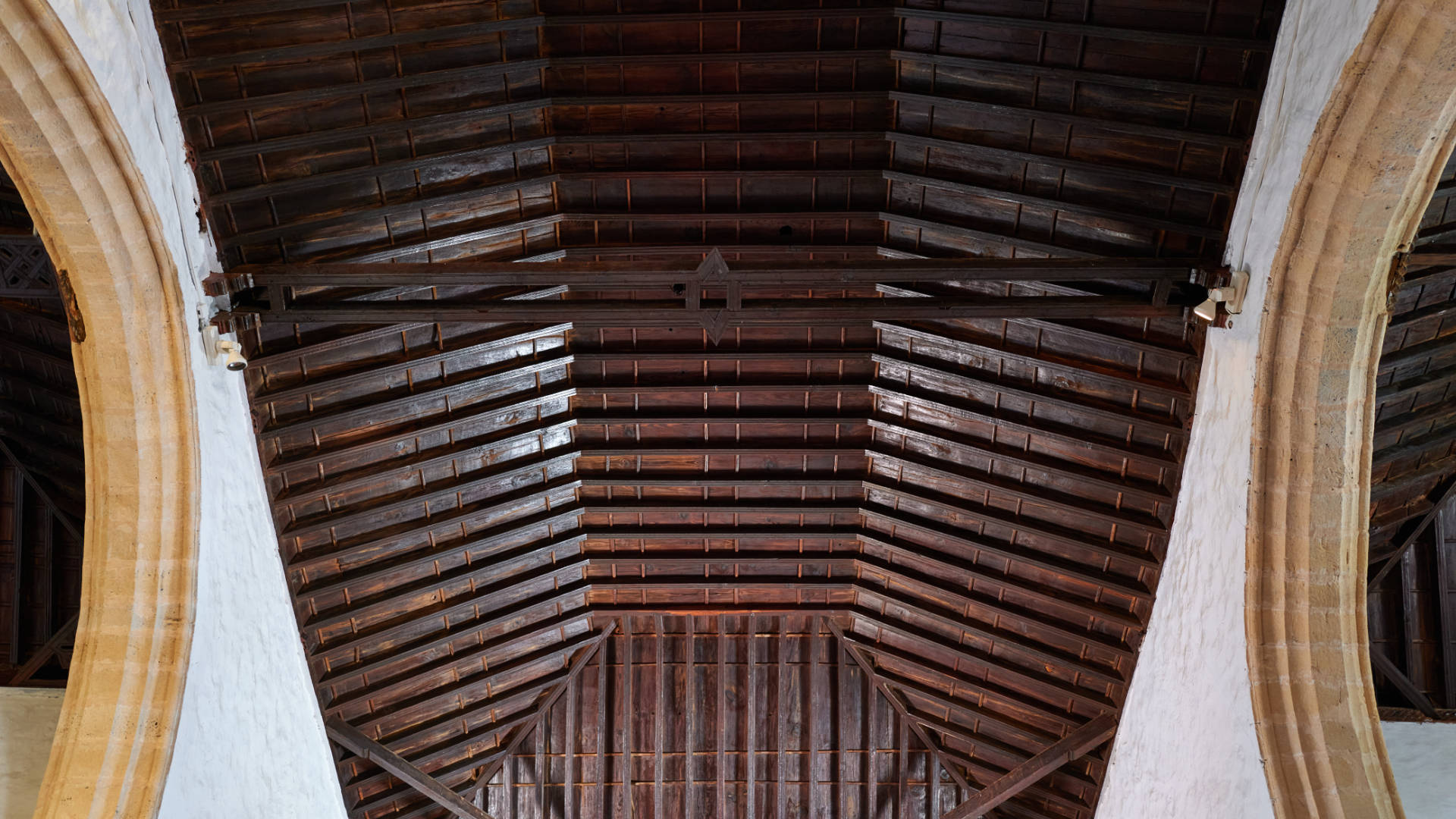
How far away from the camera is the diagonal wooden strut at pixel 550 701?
45.0 feet

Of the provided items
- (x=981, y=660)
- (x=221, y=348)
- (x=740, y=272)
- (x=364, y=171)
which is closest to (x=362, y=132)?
(x=364, y=171)

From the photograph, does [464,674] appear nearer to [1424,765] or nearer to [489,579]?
[489,579]

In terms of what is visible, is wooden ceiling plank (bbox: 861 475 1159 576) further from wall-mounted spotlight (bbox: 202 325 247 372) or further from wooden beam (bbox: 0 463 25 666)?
wooden beam (bbox: 0 463 25 666)

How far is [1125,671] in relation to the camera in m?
11.8

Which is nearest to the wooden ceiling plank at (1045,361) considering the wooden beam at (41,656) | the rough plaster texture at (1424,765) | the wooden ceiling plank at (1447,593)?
the wooden ceiling plank at (1447,593)

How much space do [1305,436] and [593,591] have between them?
24.7ft

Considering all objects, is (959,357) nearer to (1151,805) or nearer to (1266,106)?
(1266,106)

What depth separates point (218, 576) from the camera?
9781 millimetres

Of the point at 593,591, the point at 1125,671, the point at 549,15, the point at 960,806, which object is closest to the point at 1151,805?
the point at 1125,671

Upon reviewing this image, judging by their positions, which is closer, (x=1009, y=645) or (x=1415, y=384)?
(x=1415, y=384)

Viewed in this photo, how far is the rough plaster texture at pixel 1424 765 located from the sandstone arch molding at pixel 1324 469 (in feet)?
14.9

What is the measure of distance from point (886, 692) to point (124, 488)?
8282 millimetres

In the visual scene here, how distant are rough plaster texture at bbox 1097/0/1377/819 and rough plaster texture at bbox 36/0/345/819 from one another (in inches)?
303

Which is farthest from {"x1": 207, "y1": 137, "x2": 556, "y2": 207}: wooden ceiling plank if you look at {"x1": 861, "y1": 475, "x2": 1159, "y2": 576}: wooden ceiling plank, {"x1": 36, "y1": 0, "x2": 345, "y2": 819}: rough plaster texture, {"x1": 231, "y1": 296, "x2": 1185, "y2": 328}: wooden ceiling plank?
{"x1": 861, "y1": 475, "x2": 1159, "y2": 576}: wooden ceiling plank
